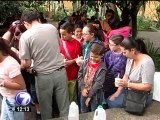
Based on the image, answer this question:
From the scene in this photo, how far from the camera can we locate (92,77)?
4.21 metres

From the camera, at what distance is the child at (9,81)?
11.0ft

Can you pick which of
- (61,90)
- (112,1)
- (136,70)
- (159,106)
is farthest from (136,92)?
(112,1)

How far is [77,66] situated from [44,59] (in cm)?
72

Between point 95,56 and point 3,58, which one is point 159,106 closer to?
point 95,56

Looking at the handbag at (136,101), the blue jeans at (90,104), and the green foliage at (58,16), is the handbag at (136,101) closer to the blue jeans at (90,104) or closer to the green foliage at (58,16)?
the blue jeans at (90,104)

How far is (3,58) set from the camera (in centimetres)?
343

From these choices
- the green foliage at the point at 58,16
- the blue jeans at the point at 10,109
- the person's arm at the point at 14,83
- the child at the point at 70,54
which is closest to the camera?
the person's arm at the point at 14,83

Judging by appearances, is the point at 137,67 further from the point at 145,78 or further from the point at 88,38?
the point at 88,38

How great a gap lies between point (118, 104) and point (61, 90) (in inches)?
30.3

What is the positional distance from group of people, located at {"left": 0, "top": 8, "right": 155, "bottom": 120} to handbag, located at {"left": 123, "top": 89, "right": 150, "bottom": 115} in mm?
74

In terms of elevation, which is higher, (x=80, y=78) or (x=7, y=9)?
(x=80, y=78)

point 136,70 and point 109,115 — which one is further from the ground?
point 136,70

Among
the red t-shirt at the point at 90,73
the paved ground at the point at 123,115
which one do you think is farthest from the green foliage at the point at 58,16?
the paved ground at the point at 123,115

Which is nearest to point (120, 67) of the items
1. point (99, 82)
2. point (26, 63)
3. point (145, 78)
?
point (99, 82)
